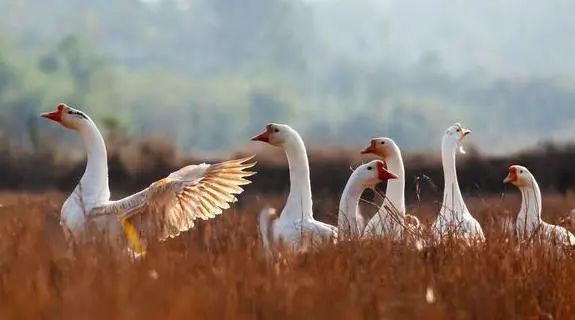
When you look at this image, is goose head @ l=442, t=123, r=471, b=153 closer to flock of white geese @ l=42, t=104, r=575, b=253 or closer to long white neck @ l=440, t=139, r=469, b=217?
long white neck @ l=440, t=139, r=469, b=217

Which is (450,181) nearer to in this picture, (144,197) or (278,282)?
(144,197)

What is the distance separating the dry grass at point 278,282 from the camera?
374 cm

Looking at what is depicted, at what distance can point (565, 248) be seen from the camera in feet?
18.2

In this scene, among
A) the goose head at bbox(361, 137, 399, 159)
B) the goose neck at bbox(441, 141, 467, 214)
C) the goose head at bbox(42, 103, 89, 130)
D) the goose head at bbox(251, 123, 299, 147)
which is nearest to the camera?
the goose head at bbox(42, 103, 89, 130)

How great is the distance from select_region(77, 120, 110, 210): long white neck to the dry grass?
117 cm

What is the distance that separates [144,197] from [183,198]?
472 mm

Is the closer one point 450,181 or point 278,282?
point 278,282

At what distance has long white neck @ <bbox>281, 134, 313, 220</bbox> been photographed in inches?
284

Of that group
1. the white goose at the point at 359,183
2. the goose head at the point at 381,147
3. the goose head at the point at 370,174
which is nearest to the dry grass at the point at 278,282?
the white goose at the point at 359,183

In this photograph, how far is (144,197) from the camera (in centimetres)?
638

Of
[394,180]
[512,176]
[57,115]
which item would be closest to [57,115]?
[57,115]

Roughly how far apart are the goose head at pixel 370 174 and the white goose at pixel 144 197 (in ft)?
2.30

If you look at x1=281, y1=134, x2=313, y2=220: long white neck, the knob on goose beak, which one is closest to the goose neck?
x1=281, y1=134, x2=313, y2=220: long white neck

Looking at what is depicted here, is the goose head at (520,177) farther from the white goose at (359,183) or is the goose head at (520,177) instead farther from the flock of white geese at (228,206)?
the white goose at (359,183)
